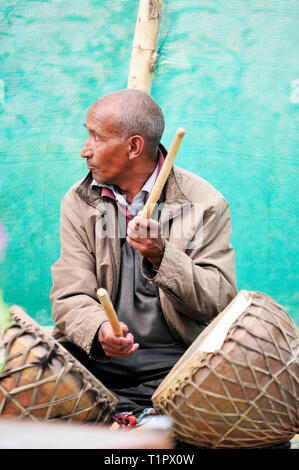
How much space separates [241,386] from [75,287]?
78 cm

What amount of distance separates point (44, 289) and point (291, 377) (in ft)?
6.30

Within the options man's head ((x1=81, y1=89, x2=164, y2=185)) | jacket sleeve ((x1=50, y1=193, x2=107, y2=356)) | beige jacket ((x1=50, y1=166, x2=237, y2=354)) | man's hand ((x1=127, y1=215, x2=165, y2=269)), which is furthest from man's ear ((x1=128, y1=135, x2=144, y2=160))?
man's hand ((x1=127, y1=215, x2=165, y2=269))

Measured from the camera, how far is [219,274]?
229cm

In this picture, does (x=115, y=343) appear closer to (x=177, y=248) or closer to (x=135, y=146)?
(x=177, y=248)

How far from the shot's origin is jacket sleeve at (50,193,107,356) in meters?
2.12

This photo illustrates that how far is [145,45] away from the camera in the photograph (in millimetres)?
3369

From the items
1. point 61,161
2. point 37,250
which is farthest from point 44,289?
point 61,161

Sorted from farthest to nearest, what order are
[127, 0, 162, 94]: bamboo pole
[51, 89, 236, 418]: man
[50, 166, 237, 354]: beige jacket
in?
[127, 0, 162, 94]: bamboo pole, [51, 89, 236, 418]: man, [50, 166, 237, 354]: beige jacket

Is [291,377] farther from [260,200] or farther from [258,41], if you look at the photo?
[258,41]

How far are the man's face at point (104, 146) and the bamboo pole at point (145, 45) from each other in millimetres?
1090

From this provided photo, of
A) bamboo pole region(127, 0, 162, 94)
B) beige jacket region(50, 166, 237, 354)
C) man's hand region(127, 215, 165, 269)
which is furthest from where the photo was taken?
bamboo pole region(127, 0, 162, 94)

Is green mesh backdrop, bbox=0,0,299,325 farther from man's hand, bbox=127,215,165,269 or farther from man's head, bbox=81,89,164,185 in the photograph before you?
man's hand, bbox=127,215,165,269

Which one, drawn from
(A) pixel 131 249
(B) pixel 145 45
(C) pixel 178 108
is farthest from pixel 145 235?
(B) pixel 145 45

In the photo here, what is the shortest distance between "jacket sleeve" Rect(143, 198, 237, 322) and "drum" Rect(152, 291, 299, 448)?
0.23m
